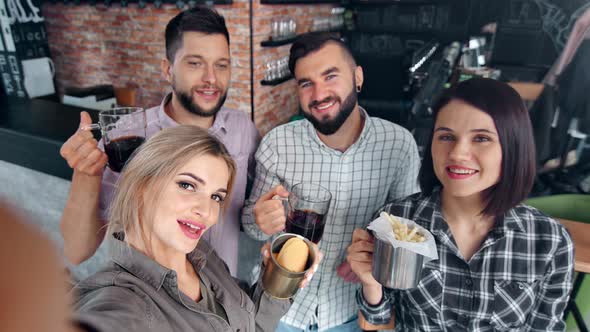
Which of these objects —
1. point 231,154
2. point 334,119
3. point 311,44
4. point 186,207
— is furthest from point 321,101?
point 186,207

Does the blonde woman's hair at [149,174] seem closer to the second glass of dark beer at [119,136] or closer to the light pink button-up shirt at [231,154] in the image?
the second glass of dark beer at [119,136]

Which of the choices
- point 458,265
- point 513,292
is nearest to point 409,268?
point 458,265

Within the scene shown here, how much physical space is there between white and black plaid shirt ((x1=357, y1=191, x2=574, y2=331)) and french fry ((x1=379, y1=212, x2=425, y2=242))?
20 cm

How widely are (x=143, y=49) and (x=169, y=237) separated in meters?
4.87

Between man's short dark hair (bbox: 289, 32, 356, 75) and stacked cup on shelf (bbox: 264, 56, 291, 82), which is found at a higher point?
man's short dark hair (bbox: 289, 32, 356, 75)

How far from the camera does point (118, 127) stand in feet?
3.91

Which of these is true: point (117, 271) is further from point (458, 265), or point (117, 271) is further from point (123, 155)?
point (458, 265)

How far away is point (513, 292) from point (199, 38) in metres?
1.42

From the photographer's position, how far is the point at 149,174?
0.95 m

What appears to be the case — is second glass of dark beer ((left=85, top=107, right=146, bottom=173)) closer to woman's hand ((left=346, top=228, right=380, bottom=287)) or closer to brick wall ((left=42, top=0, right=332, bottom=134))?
woman's hand ((left=346, top=228, right=380, bottom=287))

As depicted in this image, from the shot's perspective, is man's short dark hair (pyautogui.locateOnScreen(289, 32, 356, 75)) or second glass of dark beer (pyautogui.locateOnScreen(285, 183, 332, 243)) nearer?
second glass of dark beer (pyautogui.locateOnScreen(285, 183, 332, 243))

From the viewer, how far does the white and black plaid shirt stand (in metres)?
1.14

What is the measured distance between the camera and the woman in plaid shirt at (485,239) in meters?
1.08

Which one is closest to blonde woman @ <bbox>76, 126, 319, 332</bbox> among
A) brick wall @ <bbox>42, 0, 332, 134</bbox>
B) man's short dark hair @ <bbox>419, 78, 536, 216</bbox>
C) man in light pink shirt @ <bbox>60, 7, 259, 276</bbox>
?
man in light pink shirt @ <bbox>60, 7, 259, 276</bbox>
